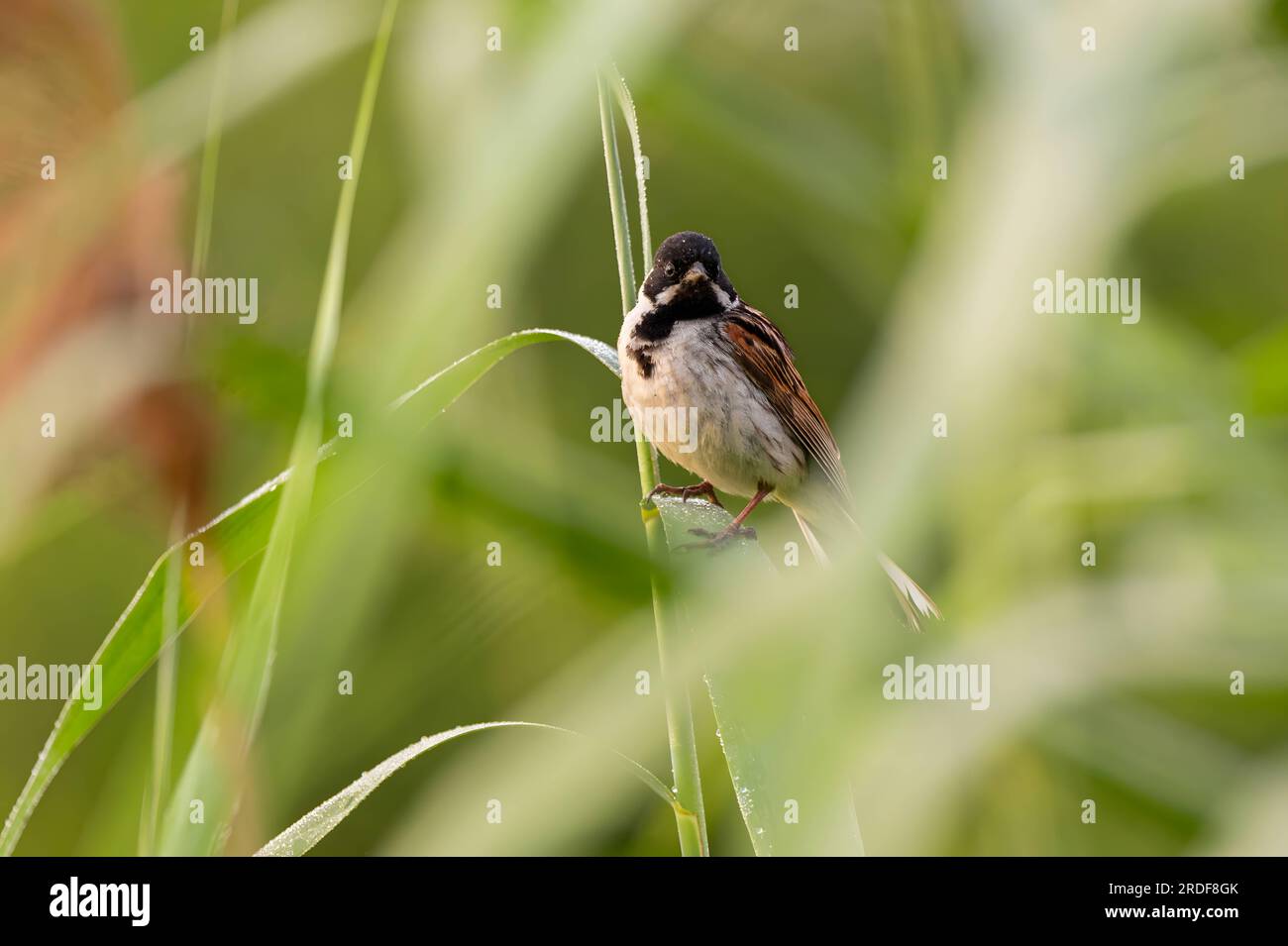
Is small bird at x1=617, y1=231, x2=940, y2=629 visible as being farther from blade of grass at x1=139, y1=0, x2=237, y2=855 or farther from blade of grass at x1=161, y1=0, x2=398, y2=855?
blade of grass at x1=161, y1=0, x2=398, y2=855

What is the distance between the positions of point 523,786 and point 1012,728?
0.59 m

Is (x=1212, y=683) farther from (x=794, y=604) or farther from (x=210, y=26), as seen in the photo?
(x=210, y=26)

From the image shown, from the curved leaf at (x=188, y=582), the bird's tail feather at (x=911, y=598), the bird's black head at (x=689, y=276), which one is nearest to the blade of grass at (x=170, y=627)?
the curved leaf at (x=188, y=582)

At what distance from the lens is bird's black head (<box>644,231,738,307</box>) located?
2223 millimetres

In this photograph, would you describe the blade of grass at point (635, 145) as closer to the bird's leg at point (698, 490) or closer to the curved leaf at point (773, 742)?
the curved leaf at point (773, 742)

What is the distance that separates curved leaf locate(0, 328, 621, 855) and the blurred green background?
0.05 metres

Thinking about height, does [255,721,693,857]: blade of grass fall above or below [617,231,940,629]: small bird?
below

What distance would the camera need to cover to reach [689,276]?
2250 millimetres

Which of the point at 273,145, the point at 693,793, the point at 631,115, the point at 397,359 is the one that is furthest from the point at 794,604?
the point at 273,145

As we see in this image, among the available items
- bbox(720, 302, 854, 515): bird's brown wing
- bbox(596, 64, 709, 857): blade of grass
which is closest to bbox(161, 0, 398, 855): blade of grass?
bbox(596, 64, 709, 857): blade of grass

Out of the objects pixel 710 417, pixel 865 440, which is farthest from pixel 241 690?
pixel 710 417

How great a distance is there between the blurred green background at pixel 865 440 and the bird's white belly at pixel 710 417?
14 centimetres

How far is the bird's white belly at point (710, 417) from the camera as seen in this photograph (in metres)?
2.21

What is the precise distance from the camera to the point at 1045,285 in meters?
1.18
